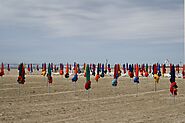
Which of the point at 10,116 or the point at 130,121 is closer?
the point at 130,121

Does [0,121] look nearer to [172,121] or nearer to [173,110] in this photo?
[172,121]

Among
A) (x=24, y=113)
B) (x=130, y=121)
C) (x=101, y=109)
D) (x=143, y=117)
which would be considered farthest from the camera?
(x=101, y=109)

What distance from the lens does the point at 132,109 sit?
632 inches

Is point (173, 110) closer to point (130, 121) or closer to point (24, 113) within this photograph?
point (130, 121)

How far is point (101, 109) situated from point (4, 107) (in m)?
5.27

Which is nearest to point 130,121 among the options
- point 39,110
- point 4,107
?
point 39,110

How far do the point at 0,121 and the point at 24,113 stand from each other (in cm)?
202

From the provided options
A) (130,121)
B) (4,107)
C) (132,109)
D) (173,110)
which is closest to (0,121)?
(4,107)

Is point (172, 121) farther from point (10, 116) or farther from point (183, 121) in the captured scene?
point (10, 116)

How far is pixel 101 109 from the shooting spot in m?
16.0

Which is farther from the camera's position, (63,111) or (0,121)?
(63,111)

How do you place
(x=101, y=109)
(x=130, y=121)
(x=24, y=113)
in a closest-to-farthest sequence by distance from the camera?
(x=130, y=121), (x=24, y=113), (x=101, y=109)

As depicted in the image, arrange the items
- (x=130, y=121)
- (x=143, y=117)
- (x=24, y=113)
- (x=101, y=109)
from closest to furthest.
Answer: (x=130, y=121)
(x=143, y=117)
(x=24, y=113)
(x=101, y=109)

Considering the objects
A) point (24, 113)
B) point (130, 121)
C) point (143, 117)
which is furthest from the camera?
point (24, 113)
